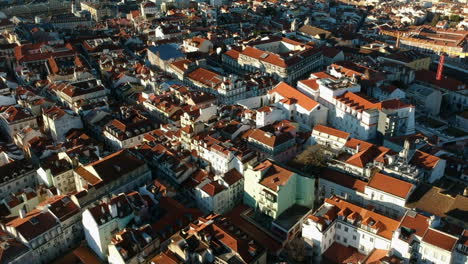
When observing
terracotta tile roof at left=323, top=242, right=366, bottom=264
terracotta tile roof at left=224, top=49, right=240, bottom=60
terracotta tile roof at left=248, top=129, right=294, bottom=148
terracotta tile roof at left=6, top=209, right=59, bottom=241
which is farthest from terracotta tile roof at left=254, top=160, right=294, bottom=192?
terracotta tile roof at left=224, top=49, right=240, bottom=60

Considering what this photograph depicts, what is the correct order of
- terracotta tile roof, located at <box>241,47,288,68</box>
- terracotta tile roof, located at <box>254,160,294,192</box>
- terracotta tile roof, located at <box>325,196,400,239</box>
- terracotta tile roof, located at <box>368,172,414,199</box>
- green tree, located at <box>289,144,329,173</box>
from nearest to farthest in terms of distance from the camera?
terracotta tile roof, located at <box>325,196,400,239</box>, terracotta tile roof, located at <box>368,172,414,199</box>, terracotta tile roof, located at <box>254,160,294,192</box>, green tree, located at <box>289,144,329,173</box>, terracotta tile roof, located at <box>241,47,288,68</box>

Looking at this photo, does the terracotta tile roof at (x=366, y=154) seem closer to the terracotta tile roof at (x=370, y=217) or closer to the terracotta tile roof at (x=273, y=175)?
the terracotta tile roof at (x=370, y=217)

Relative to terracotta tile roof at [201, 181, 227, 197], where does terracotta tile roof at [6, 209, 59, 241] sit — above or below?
above

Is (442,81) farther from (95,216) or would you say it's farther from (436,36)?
(95,216)

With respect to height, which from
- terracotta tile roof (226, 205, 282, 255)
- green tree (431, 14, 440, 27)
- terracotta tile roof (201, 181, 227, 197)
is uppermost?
terracotta tile roof (201, 181, 227, 197)

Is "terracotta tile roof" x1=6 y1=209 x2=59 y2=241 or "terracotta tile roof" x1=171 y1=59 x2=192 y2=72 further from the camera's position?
"terracotta tile roof" x1=171 y1=59 x2=192 y2=72

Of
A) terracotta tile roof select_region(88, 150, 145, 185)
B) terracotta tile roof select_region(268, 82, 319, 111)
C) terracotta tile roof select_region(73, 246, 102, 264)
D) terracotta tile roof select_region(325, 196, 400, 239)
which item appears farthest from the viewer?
terracotta tile roof select_region(268, 82, 319, 111)

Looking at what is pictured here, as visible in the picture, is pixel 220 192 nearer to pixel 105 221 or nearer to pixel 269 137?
pixel 269 137

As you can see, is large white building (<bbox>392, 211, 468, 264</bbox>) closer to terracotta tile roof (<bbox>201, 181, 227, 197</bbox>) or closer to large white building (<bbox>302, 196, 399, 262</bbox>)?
large white building (<bbox>302, 196, 399, 262</bbox>)
